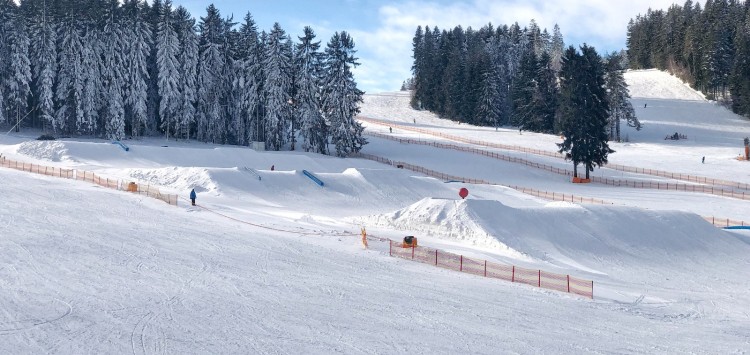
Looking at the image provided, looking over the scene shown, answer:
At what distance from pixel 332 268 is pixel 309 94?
44.6 meters

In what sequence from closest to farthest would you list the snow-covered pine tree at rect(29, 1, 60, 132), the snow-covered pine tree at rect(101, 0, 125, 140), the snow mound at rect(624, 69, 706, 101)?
the snow-covered pine tree at rect(29, 1, 60, 132) → the snow-covered pine tree at rect(101, 0, 125, 140) → the snow mound at rect(624, 69, 706, 101)

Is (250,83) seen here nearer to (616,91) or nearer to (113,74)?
(113,74)

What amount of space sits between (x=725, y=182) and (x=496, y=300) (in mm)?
46397

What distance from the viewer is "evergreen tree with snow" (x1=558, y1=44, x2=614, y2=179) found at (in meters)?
60.8

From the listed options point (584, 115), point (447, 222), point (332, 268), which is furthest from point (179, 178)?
point (584, 115)

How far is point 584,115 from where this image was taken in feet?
201

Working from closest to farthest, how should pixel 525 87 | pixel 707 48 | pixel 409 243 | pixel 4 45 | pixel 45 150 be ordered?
1. pixel 409 243
2. pixel 45 150
3. pixel 4 45
4. pixel 525 87
5. pixel 707 48

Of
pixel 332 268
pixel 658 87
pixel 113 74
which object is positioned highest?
pixel 658 87

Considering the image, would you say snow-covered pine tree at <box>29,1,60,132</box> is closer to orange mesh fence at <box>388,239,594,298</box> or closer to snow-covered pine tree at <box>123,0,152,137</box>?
snow-covered pine tree at <box>123,0,152,137</box>

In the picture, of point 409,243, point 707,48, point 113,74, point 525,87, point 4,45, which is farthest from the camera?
point 707,48

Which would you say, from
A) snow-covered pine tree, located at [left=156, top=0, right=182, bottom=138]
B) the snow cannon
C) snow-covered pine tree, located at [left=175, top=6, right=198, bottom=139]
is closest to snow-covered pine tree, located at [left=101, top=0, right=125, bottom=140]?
snow-covered pine tree, located at [left=156, top=0, right=182, bottom=138]

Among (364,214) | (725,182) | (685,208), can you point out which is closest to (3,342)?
(364,214)

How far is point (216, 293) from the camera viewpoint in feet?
60.2

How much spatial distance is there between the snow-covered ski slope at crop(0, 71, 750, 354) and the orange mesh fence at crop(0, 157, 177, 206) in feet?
3.89
